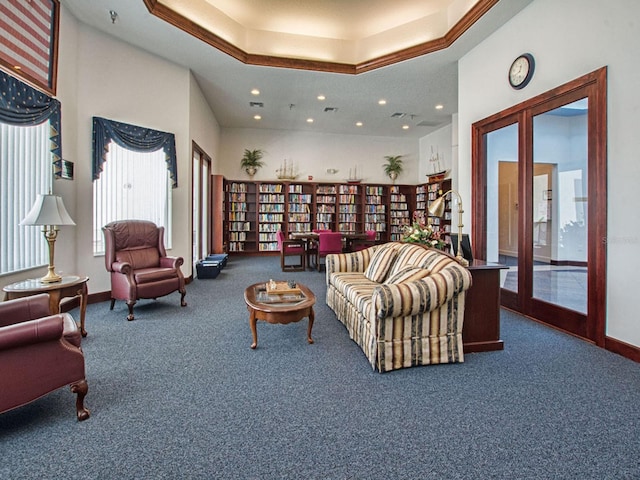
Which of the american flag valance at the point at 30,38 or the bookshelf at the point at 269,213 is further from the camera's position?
the bookshelf at the point at 269,213

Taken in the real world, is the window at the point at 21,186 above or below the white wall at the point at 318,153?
below

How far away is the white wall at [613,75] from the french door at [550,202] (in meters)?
0.08

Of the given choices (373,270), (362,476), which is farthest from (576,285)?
(362,476)

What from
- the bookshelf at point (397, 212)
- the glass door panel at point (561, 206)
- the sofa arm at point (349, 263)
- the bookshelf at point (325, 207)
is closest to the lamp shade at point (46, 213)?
the sofa arm at point (349, 263)

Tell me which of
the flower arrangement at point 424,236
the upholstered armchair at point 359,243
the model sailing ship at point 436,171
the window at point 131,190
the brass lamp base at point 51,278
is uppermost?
the model sailing ship at point 436,171

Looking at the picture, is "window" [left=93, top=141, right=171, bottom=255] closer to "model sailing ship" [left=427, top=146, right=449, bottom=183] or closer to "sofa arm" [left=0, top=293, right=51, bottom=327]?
"sofa arm" [left=0, top=293, right=51, bottom=327]

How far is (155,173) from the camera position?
5.48 m

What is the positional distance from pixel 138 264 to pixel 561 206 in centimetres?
518

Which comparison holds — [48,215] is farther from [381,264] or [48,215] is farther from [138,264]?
[381,264]

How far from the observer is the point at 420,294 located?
246cm

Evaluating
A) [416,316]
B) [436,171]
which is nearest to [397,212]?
[436,171]

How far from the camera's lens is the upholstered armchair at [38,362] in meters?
1.69

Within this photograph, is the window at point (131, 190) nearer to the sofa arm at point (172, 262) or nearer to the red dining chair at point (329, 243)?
the sofa arm at point (172, 262)

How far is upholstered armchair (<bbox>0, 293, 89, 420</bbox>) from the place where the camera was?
1693mm
